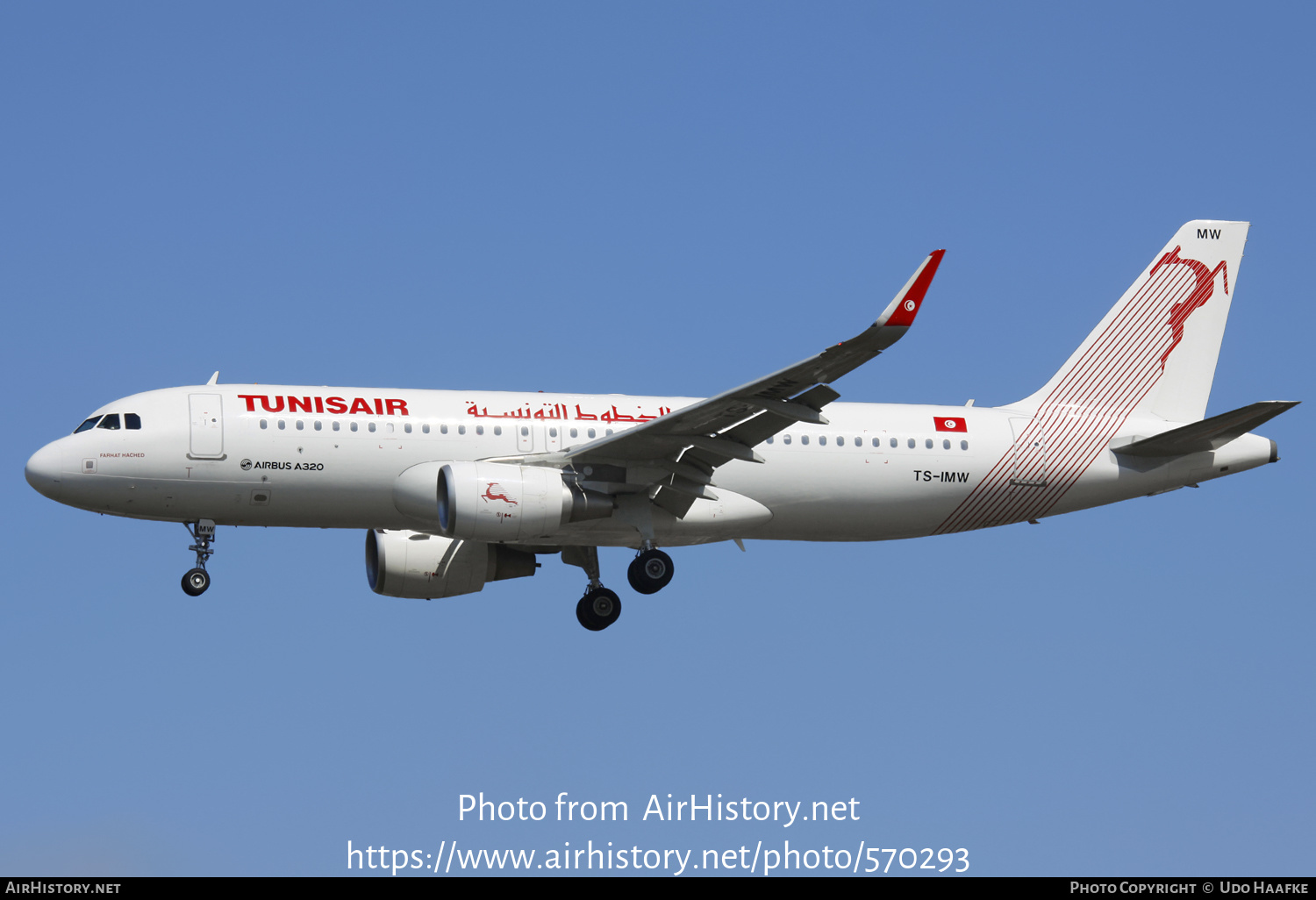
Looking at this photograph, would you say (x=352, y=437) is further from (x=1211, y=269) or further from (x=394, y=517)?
(x=1211, y=269)

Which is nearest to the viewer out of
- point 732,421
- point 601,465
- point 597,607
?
point 732,421

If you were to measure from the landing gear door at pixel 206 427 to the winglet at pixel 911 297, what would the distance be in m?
13.2

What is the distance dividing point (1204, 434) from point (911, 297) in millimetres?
11425

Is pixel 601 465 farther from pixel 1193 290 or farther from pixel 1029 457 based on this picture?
pixel 1193 290

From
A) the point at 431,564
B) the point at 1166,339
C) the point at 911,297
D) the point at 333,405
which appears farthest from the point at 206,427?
the point at 1166,339

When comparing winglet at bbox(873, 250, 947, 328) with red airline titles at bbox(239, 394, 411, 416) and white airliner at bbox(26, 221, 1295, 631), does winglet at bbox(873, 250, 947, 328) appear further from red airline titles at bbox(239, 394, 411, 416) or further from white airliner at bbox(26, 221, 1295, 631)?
red airline titles at bbox(239, 394, 411, 416)

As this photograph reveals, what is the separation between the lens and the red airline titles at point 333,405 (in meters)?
33.8

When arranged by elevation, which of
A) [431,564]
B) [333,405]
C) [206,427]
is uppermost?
[333,405]

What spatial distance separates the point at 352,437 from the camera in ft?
110

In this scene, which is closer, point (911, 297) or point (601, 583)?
point (911, 297)

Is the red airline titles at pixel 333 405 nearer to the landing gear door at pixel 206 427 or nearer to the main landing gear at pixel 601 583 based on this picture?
the landing gear door at pixel 206 427

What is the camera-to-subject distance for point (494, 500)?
106 ft

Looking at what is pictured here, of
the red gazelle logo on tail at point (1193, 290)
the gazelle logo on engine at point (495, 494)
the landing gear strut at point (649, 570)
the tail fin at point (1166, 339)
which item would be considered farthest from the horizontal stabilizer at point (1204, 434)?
the gazelle logo on engine at point (495, 494)

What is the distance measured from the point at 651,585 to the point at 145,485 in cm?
968
